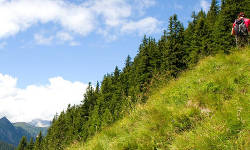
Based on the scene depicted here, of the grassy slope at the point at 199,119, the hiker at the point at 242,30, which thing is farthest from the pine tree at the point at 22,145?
the grassy slope at the point at 199,119

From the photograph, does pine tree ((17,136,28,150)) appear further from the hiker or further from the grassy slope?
the grassy slope

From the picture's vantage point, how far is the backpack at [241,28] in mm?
12016

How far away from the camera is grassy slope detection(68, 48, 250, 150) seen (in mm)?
3908

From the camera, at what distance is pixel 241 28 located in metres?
12.2

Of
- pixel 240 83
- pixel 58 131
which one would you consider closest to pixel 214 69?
pixel 240 83

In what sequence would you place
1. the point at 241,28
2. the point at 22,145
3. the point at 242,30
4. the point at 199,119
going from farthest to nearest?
the point at 22,145 → the point at 241,28 → the point at 242,30 → the point at 199,119

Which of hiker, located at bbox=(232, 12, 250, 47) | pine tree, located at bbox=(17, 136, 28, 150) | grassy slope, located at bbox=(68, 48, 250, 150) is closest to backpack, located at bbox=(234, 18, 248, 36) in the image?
hiker, located at bbox=(232, 12, 250, 47)

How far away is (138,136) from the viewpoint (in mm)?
5117

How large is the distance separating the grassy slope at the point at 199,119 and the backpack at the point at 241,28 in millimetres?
5467

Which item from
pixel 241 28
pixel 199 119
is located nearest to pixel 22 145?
pixel 241 28

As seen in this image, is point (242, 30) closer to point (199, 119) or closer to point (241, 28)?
point (241, 28)

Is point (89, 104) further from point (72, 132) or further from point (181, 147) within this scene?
point (181, 147)

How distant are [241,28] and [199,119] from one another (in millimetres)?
9704

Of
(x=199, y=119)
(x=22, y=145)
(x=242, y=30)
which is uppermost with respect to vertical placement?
(x=242, y=30)
